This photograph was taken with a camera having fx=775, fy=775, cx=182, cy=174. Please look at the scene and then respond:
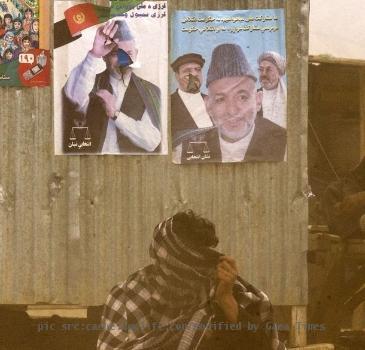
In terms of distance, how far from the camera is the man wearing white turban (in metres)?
5.05

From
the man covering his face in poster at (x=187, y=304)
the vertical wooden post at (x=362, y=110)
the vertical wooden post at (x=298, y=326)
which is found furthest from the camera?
the vertical wooden post at (x=362, y=110)

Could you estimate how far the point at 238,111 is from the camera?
5.07 m

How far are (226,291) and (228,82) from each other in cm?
135

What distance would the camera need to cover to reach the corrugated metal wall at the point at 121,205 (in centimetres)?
509

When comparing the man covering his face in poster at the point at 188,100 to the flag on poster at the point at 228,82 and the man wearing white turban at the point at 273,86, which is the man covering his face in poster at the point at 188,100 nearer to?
the flag on poster at the point at 228,82

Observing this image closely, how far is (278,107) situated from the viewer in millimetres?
5062

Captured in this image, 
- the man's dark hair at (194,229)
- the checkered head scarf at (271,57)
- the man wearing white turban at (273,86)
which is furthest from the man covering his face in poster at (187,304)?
the checkered head scarf at (271,57)

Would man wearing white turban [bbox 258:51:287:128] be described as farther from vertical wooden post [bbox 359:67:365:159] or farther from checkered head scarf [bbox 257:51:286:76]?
vertical wooden post [bbox 359:67:365:159]

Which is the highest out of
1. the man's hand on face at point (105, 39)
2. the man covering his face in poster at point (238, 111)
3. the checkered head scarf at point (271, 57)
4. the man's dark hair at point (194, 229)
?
the man's hand on face at point (105, 39)

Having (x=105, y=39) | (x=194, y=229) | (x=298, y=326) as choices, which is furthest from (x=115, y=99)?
(x=298, y=326)

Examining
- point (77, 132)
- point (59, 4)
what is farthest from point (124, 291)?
point (59, 4)

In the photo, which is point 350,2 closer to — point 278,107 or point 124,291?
point 278,107

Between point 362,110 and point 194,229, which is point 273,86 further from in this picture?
point 362,110

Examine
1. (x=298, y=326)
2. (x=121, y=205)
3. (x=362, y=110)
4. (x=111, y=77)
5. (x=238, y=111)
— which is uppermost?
(x=111, y=77)
